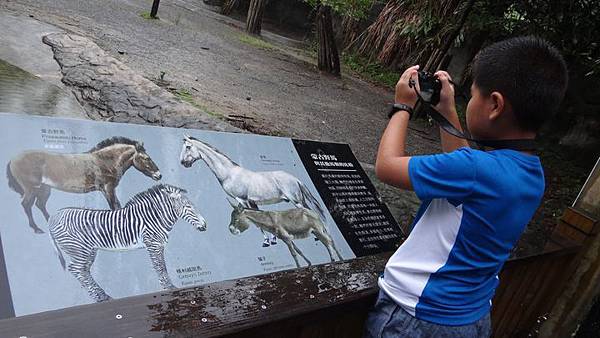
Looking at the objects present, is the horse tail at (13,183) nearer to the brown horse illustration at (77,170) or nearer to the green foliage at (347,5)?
the brown horse illustration at (77,170)

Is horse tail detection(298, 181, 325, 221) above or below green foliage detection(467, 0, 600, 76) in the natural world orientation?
below

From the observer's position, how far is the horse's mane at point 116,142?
4.85 ft

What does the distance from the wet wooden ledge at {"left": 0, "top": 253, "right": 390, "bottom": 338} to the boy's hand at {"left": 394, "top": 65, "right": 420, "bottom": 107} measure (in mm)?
585

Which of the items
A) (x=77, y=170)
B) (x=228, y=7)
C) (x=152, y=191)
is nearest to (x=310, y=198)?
(x=152, y=191)

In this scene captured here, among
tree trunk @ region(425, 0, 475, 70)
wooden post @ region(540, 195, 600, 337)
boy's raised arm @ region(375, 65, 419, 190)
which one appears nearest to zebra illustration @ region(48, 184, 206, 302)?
boy's raised arm @ region(375, 65, 419, 190)

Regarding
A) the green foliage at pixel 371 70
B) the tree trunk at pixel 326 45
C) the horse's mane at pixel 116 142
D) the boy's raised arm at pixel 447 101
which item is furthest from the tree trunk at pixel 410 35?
the horse's mane at pixel 116 142

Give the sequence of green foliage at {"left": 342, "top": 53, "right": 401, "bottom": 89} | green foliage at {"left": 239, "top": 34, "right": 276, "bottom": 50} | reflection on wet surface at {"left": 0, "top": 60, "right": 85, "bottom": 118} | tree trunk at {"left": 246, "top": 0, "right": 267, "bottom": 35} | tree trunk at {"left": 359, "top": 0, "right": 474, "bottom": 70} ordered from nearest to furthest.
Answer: reflection on wet surface at {"left": 0, "top": 60, "right": 85, "bottom": 118} → tree trunk at {"left": 359, "top": 0, "right": 474, "bottom": 70} → green foliage at {"left": 239, "top": 34, "right": 276, "bottom": 50} → green foliage at {"left": 342, "top": 53, "right": 401, "bottom": 89} → tree trunk at {"left": 246, "top": 0, "right": 267, "bottom": 35}

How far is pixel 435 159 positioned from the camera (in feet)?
4.01

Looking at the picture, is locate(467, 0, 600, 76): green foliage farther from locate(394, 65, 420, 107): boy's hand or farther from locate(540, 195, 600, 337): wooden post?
locate(394, 65, 420, 107): boy's hand

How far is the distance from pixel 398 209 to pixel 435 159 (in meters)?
1.97

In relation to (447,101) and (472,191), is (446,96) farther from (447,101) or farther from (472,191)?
(472,191)

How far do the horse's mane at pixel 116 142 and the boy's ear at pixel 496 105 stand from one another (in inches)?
39.4

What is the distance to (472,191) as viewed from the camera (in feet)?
3.97

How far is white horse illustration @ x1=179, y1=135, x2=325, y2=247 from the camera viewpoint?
5.57 ft
